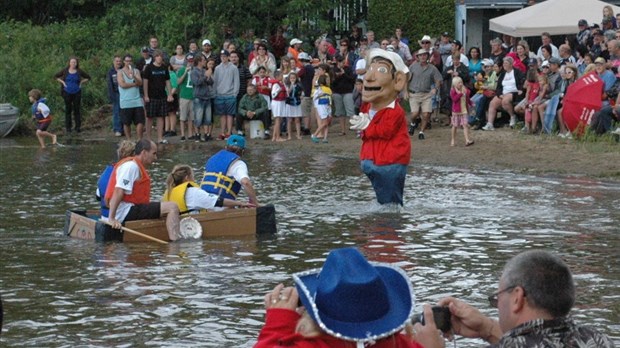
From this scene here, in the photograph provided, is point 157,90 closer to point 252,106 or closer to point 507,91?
point 252,106

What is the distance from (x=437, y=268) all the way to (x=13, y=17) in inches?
1245

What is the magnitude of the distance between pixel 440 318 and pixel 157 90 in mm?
22764

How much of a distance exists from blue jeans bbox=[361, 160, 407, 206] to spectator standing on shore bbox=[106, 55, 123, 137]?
12681mm

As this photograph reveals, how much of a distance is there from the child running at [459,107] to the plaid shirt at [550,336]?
1932 centimetres

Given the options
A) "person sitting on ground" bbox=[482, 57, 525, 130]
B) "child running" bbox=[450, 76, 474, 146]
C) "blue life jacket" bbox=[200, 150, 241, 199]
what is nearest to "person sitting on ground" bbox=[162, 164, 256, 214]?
"blue life jacket" bbox=[200, 150, 241, 199]

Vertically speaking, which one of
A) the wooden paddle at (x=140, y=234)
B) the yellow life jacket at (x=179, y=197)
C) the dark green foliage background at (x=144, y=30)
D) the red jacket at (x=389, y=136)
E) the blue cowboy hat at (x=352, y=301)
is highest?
the dark green foliage background at (x=144, y=30)

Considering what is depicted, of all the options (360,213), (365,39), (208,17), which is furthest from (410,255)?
(208,17)

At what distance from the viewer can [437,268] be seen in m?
12.5

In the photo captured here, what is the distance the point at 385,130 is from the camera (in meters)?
16.2

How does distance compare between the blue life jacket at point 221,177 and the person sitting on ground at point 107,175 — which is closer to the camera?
the person sitting on ground at point 107,175

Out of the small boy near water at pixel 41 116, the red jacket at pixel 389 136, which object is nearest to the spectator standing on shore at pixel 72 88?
the small boy near water at pixel 41 116

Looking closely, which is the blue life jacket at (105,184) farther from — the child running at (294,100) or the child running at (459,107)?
the child running at (294,100)

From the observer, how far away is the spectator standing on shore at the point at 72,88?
30.2 m

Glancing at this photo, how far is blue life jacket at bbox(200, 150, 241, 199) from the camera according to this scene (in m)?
15.1
